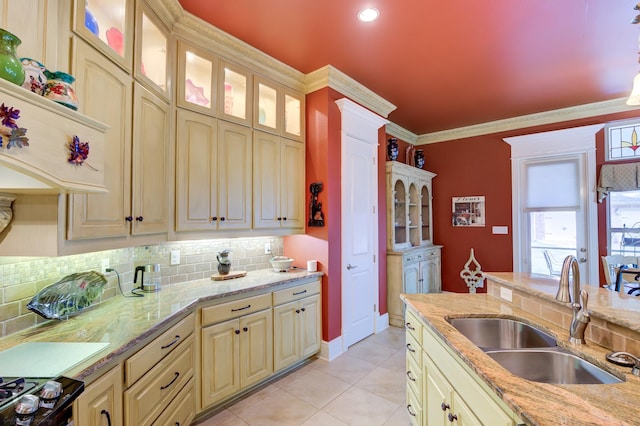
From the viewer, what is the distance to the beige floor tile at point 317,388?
7.88ft

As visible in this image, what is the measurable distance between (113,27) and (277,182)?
5.56 feet

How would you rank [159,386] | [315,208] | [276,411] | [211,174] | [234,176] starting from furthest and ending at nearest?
1. [315,208]
2. [234,176]
3. [211,174]
4. [276,411]
5. [159,386]

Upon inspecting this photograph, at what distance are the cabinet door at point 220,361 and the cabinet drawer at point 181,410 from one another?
0.11 meters

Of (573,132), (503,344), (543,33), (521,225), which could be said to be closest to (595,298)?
(503,344)

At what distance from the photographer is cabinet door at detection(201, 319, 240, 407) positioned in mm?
2104

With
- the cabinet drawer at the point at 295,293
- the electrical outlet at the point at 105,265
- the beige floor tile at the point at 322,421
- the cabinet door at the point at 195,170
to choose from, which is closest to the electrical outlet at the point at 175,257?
the cabinet door at the point at 195,170

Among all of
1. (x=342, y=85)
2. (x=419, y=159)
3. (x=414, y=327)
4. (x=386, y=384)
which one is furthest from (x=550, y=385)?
(x=419, y=159)

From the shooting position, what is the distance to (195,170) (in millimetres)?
2350

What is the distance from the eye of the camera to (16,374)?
1.05m

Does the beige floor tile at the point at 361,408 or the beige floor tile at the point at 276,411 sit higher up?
the beige floor tile at the point at 276,411

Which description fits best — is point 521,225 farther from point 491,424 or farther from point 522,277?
point 491,424

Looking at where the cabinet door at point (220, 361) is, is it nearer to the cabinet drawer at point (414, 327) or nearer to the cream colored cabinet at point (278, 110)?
the cabinet drawer at point (414, 327)

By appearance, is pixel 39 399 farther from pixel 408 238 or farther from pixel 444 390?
pixel 408 238

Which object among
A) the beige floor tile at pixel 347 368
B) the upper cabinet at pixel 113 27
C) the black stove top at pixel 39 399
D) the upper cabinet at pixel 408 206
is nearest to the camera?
the black stove top at pixel 39 399
